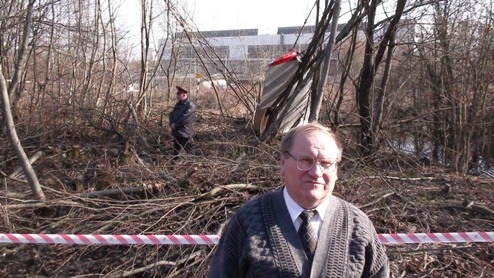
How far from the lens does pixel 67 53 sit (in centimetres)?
1321

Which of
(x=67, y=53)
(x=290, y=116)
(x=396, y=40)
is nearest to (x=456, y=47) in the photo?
(x=396, y=40)

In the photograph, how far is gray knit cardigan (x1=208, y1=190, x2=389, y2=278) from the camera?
5.24ft

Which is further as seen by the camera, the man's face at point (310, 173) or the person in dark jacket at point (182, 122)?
the person in dark jacket at point (182, 122)

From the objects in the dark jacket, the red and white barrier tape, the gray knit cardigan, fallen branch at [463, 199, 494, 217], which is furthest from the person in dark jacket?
the gray knit cardigan

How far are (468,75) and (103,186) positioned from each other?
7.19m

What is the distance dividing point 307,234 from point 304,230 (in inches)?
0.7

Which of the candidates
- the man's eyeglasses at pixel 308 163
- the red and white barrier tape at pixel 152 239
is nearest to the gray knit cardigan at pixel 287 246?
the man's eyeglasses at pixel 308 163

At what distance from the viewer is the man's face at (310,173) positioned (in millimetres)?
1685

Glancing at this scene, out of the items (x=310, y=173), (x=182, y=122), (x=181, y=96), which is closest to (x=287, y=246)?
(x=310, y=173)

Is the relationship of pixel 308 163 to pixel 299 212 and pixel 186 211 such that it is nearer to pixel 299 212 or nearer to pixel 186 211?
pixel 299 212

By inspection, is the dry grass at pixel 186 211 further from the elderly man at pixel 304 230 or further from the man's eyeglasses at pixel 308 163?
the man's eyeglasses at pixel 308 163

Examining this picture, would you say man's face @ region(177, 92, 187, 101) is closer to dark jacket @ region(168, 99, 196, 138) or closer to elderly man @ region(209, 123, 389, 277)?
dark jacket @ region(168, 99, 196, 138)

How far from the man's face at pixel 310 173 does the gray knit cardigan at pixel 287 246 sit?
67 millimetres

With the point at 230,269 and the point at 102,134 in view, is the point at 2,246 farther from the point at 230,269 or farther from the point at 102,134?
the point at 102,134
